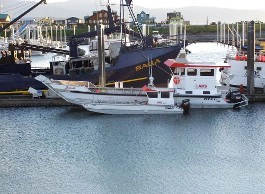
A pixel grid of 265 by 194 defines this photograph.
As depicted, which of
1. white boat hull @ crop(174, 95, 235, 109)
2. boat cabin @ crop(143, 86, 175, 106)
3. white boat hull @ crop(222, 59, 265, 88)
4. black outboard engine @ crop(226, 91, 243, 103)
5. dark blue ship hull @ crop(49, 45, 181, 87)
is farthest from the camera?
dark blue ship hull @ crop(49, 45, 181, 87)

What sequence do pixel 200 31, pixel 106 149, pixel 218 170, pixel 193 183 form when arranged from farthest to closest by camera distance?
pixel 200 31 < pixel 106 149 < pixel 218 170 < pixel 193 183

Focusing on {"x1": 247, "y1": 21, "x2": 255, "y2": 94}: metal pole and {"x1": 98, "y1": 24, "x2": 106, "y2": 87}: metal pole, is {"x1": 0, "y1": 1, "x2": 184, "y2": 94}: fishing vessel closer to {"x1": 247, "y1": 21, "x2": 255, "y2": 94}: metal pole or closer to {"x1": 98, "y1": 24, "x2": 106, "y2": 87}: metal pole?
{"x1": 98, "y1": 24, "x2": 106, "y2": 87}: metal pole

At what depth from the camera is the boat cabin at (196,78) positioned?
40125mm

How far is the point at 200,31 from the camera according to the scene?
455ft

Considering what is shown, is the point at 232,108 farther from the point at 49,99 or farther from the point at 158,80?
the point at 49,99

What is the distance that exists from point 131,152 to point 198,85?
404 inches

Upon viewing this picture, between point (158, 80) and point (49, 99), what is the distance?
8.96 metres

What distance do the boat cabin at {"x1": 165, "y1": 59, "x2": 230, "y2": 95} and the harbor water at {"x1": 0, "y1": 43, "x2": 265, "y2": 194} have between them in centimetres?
149

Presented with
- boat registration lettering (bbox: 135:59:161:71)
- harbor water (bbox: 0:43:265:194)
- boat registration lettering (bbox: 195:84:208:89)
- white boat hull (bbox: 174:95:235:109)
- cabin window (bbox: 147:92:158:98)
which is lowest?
harbor water (bbox: 0:43:265:194)

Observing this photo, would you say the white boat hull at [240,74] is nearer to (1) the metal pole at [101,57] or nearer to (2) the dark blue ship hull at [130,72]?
(2) the dark blue ship hull at [130,72]

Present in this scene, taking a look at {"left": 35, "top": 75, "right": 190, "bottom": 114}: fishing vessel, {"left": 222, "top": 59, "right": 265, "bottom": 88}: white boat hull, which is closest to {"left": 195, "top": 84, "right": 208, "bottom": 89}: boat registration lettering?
{"left": 35, "top": 75, "right": 190, "bottom": 114}: fishing vessel

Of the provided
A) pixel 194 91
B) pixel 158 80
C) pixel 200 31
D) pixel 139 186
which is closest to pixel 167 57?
pixel 158 80

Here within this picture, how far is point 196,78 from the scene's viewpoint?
1583 inches

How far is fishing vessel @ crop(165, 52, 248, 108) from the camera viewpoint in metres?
40.1
